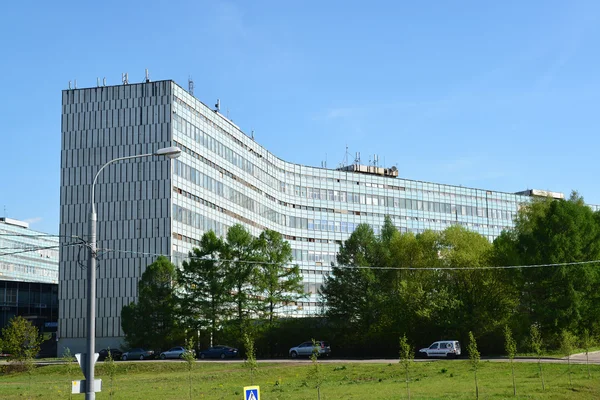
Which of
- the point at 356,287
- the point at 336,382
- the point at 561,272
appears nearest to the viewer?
the point at 336,382

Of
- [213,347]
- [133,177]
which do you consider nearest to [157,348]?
[213,347]

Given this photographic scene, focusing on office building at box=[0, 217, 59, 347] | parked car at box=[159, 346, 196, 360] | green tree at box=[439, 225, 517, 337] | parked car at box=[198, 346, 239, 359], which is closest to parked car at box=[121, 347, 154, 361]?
parked car at box=[159, 346, 196, 360]

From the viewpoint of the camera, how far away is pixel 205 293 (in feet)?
263

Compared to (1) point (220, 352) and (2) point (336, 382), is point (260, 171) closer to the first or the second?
(1) point (220, 352)

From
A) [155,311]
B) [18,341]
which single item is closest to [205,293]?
[155,311]

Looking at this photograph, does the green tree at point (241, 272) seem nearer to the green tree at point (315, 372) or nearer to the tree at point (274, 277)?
the tree at point (274, 277)

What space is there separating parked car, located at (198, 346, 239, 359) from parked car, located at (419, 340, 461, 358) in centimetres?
1970

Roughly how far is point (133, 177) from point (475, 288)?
46912 millimetres

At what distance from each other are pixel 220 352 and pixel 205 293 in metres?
6.58

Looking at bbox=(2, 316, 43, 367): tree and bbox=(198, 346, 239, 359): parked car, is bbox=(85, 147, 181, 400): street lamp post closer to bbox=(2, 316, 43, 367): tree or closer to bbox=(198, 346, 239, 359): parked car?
bbox=(2, 316, 43, 367): tree

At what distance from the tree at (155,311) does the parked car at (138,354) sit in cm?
151

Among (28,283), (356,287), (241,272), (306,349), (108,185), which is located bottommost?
(306,349)

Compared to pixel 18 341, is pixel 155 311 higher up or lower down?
higher up

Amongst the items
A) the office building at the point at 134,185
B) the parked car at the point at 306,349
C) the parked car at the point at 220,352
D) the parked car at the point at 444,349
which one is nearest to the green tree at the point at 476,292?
the parked car at the point at 444,349
